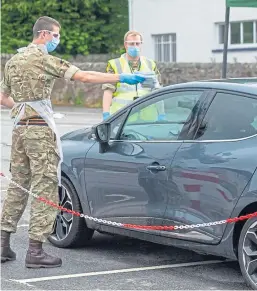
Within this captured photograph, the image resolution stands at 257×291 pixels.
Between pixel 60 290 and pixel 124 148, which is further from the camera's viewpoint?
pixel 124 148

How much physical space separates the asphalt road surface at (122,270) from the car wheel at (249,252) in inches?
7.0

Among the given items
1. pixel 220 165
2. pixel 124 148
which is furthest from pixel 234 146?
pixel 124 148

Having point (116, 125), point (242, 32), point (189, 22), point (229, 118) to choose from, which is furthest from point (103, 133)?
point (189, 22)

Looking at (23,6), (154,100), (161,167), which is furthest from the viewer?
(23,6)

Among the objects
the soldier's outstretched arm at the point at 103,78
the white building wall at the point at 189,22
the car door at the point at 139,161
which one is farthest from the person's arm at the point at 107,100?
the white building wall at the point at 189,22

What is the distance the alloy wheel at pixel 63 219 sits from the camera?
8398 mm

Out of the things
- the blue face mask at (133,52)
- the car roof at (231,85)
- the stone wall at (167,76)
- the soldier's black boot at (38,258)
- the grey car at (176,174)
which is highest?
the blue face mask at (133,52)

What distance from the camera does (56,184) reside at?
7.73 metres

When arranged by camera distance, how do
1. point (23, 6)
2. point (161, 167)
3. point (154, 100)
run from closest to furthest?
point (161, 167), point (154, 100), point (23, 6)

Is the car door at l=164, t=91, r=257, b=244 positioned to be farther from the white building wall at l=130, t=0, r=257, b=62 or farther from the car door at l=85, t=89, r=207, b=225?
the white building wall at l=130, t=0, r=257, b=62

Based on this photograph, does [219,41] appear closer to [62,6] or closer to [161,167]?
[62,6]

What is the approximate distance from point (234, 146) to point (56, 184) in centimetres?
162

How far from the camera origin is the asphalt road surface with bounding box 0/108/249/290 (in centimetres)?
702

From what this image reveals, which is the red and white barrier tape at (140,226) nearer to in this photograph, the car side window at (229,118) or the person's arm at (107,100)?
the car side window at (229,118)
